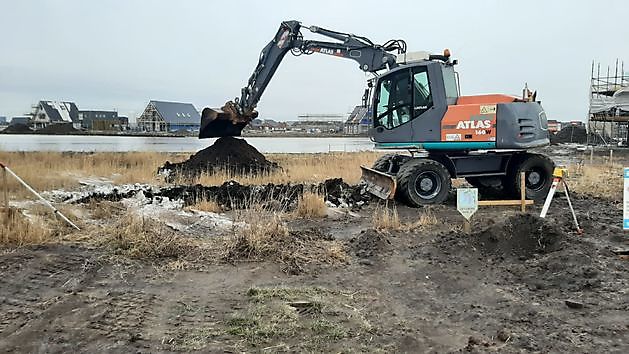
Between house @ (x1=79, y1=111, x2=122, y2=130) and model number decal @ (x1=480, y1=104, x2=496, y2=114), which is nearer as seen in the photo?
model number decal @ (x1=480, y1=104, x2=496, y2=114)

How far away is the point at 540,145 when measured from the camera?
37.4 feet

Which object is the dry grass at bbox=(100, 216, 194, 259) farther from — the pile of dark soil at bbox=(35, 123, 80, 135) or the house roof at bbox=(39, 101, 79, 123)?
the house roof at bbox=(39, 101, 79, 123)

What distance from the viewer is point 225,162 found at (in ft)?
56.1

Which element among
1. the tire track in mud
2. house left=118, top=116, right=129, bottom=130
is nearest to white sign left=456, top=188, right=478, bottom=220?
the tire track in mud

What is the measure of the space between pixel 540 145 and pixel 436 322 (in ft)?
26.0

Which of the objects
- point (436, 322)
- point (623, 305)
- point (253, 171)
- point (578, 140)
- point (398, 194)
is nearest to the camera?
point (436, 322)

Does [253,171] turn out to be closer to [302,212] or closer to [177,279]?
[302,212]

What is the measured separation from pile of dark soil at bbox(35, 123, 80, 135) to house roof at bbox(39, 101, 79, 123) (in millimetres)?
7263

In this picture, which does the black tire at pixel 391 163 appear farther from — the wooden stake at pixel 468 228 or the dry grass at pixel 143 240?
the dry grass at pixel 143 240

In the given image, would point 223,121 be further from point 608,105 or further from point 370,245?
point 608,105

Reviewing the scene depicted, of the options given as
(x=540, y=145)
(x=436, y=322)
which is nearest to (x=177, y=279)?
(x=436, y=322)

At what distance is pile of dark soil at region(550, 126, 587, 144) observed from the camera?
54.3 meters

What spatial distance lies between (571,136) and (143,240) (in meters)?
56.7

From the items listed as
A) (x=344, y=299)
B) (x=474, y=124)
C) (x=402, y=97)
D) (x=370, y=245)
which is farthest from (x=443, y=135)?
(x=344, y=299)
